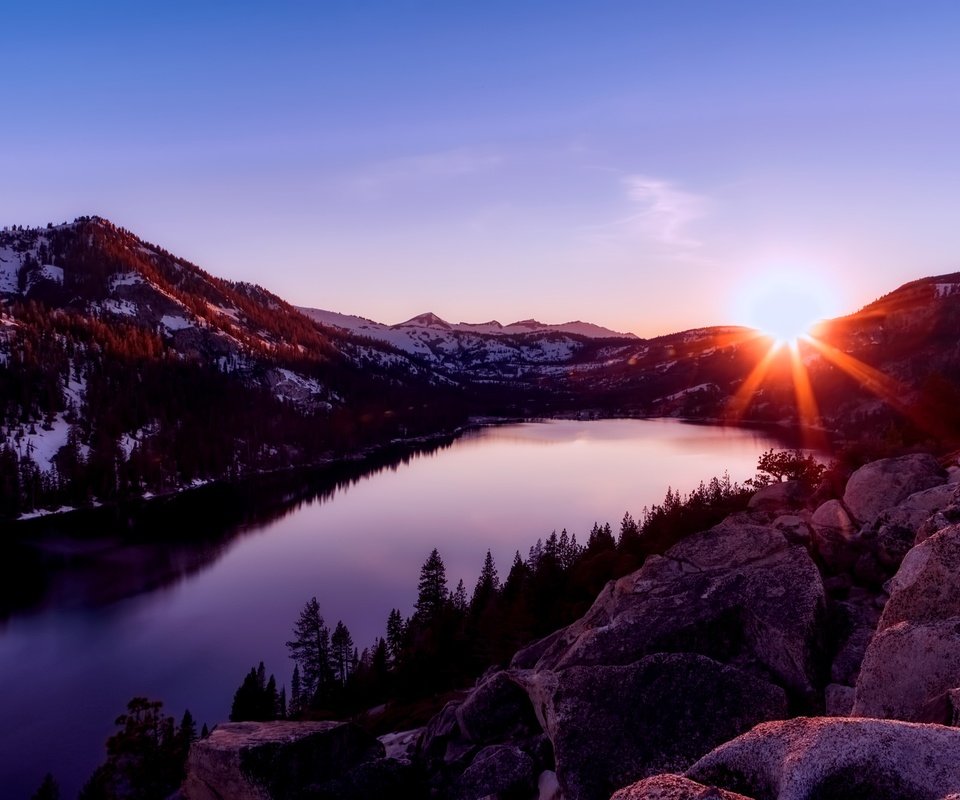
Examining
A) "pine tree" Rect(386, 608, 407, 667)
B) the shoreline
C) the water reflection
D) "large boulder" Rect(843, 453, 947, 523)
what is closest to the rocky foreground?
"large boulder" Rect(843, 453, 947, 523)

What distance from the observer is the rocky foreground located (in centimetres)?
665

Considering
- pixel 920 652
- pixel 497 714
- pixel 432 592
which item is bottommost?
pixel 432 592

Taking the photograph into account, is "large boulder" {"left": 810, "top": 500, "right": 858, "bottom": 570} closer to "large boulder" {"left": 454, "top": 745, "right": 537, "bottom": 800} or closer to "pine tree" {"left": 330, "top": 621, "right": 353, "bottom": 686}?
"large boulder" {"left": 454, "top": 745, "right": 537, "bottom": 800}

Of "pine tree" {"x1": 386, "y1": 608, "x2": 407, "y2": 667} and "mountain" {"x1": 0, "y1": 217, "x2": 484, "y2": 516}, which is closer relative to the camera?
"pine tree" {"x1": 386, "y1": 608, "x2": 407, "y2": 667}

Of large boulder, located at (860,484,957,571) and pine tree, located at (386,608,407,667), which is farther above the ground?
large boulder, located at (860,484,957,571)

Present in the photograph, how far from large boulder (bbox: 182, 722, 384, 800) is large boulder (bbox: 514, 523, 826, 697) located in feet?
20.7

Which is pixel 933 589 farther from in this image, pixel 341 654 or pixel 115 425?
pixel 115 425

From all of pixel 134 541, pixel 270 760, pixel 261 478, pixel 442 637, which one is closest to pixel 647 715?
pixel 270 760

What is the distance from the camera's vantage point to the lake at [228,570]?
48312mm

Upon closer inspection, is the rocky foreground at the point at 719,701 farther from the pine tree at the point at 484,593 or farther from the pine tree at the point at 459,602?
the pine tree at the point at 459,602

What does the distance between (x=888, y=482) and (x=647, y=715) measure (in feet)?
56.0

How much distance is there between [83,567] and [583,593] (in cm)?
6581

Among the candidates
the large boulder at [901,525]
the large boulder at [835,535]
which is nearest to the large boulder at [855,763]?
the large boulder at [901,525]

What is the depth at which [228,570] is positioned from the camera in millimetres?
78250
